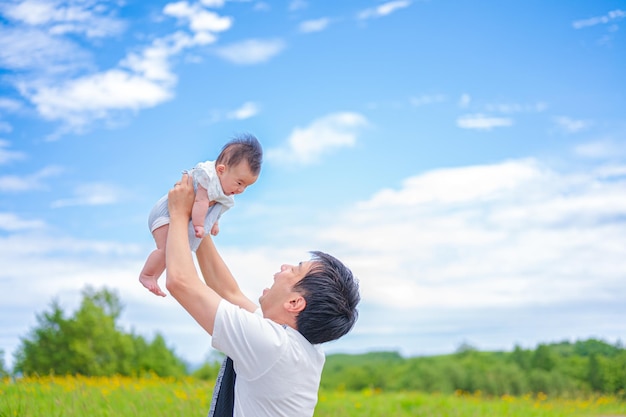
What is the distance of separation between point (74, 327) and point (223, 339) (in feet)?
36.3

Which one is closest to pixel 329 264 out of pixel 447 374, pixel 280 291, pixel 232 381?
pixel 280 291

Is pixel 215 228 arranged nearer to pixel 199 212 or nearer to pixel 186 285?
pixel 199 212

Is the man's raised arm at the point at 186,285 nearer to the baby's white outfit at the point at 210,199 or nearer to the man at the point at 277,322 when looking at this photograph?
the man at the point at 277,322

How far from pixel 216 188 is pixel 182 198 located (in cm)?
25

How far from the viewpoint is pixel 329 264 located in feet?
9.91

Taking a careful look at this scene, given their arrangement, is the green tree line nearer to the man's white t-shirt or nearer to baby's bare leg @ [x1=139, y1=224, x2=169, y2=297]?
baby's bare leg @ [x1=139, y1=224, x2=169, y2=297]

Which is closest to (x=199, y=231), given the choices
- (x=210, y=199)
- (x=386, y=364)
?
(x=210, y=199)

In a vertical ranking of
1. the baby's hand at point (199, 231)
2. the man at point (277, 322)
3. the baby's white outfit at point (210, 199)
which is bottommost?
the man at point (277, 322)

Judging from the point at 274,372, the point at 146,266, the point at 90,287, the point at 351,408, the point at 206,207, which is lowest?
the point at 351,408

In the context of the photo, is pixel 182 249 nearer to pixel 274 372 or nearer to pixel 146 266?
pixel 274 372

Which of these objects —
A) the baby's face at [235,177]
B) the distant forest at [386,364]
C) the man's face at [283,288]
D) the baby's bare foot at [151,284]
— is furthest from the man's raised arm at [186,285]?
the distant forest at [386,364]

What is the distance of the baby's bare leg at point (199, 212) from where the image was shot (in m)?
3.40

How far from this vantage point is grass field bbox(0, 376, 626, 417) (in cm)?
621

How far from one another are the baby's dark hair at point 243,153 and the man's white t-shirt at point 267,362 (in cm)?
109
